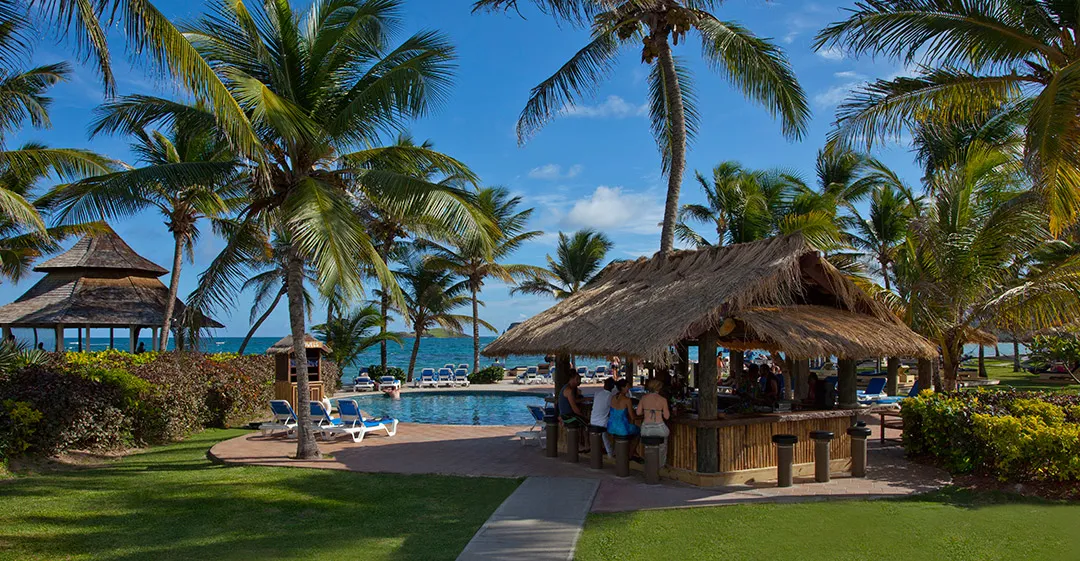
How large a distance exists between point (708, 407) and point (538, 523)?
9.66 ft

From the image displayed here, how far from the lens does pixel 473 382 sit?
103 feet

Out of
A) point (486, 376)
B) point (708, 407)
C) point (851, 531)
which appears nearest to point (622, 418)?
point (708, 407)

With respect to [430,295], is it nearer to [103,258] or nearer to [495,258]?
[495,258]

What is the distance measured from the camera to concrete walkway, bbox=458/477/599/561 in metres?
6.25

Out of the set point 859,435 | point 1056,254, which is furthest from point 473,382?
point 859,435

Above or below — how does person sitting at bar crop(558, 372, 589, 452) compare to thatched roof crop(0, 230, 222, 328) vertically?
below

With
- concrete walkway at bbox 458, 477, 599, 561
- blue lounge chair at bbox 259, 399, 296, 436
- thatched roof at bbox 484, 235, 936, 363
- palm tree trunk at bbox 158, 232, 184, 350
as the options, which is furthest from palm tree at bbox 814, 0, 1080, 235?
palm tree trunk at bbox 158, 232, 184, 350

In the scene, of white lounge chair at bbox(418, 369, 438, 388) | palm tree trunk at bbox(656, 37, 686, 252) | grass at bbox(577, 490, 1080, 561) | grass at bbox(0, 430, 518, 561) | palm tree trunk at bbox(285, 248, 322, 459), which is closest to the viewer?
grass at bbox(577, 490, 1080, 561)

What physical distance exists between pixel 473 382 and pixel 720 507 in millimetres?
24088

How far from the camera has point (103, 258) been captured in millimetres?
20297

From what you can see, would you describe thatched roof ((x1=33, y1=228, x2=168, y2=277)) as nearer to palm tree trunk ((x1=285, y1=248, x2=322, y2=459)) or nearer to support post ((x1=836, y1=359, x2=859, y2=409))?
palm tree trunk ((x1=285, y1=248, x2=322, y2=459))

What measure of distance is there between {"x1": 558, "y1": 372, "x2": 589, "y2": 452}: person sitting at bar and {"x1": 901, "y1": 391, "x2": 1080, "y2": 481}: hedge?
4.74 meters

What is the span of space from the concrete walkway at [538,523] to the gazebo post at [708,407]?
1401 mm

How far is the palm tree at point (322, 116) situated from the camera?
9789 millimetres
